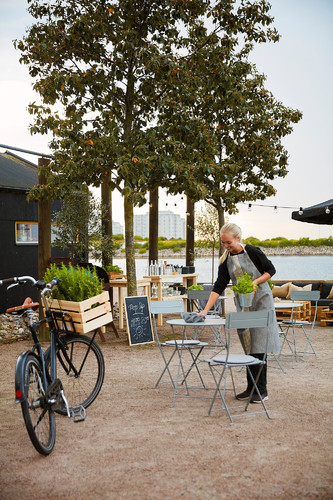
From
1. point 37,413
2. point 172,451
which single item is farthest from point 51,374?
point 172,451

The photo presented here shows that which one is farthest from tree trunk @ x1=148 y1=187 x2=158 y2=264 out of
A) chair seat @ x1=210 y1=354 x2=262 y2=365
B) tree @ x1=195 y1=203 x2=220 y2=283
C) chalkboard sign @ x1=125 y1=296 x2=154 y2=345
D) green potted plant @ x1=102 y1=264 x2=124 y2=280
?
chair seat @ x1=210 y1=354 x2=262 y2=365

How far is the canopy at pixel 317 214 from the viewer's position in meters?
9.80

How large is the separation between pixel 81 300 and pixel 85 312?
7.5 inches

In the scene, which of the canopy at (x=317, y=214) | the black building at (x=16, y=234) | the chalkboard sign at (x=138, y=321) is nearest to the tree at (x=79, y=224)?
the black building at (x=16, y=234)

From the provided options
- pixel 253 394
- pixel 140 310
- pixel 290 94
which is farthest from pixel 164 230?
pixel 253 394

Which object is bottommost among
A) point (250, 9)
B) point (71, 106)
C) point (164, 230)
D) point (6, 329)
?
point (6, 329)

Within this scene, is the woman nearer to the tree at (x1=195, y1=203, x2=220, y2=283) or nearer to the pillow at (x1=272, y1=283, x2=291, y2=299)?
the pillow at (x1=272, y1=283, x2=291, y2=299)

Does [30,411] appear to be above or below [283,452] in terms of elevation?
above

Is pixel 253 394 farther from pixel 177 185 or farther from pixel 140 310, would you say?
pixel 177 185

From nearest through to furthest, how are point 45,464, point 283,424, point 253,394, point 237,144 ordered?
point 45,464, point 283,424, point 253,394, point 237,144

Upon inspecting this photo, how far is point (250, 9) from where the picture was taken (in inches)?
357

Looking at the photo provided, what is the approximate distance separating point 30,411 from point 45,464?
35 centimetres

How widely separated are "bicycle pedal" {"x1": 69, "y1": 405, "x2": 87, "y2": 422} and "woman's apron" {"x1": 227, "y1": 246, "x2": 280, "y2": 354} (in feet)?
5.03

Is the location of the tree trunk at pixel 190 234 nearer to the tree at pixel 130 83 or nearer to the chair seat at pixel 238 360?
the tree at pixel 130 83
